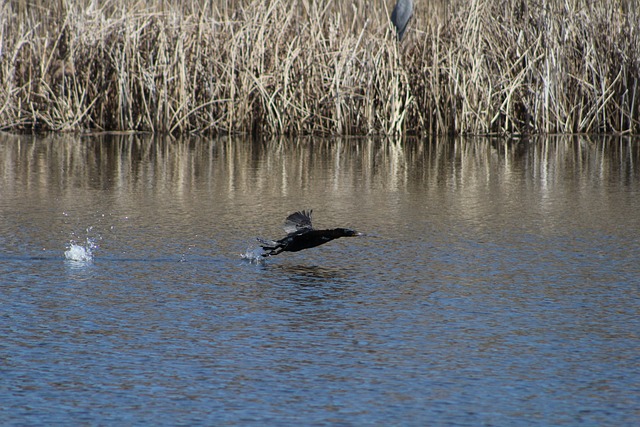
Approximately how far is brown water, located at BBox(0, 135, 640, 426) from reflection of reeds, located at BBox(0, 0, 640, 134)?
155 inches

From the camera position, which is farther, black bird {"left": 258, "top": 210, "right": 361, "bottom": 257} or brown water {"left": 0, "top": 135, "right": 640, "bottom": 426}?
black bird {"left": 258, "top": 210, "right": 361, "bottom": 257}

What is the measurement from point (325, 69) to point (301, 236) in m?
7.74

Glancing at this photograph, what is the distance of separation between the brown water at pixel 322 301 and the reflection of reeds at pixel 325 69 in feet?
12.9

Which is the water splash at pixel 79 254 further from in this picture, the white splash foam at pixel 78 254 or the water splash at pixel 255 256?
the water splash at pixel 255 256

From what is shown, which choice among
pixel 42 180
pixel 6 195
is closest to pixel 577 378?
pixel 6 195

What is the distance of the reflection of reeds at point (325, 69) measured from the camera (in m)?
13.0

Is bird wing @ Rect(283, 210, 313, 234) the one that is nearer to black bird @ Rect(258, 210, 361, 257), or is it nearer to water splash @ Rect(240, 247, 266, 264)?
black bird @ Rect(258, 210, 361, 257)

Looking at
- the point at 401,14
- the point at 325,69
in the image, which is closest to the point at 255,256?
the point at 325,69

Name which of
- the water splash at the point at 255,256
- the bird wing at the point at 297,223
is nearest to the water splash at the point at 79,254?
the water splash at the point at 255,256

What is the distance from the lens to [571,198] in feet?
26.0

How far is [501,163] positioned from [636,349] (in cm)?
661

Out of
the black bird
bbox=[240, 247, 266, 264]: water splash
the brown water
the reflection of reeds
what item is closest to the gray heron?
the reflection of reeds

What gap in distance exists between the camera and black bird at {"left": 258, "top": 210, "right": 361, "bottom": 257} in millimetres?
5278

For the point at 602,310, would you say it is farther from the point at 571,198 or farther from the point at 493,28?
the point at 493,28
